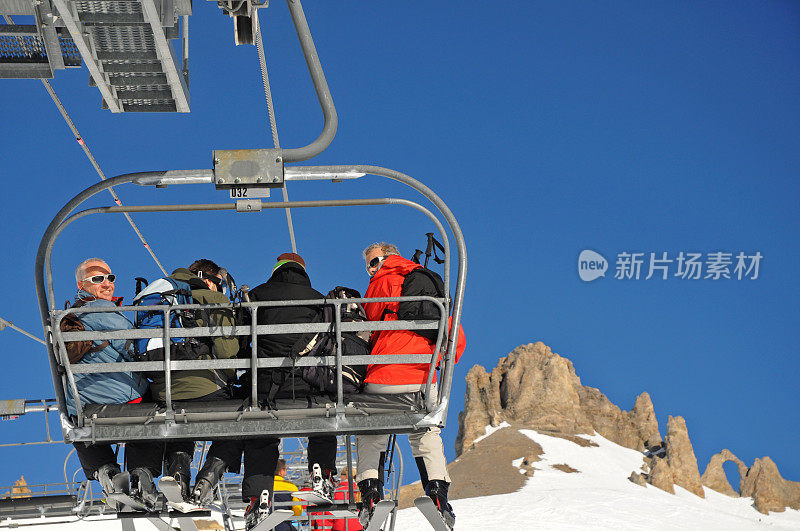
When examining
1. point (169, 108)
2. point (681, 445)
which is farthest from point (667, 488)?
point (169, 108)

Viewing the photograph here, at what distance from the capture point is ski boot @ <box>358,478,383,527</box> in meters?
6.95

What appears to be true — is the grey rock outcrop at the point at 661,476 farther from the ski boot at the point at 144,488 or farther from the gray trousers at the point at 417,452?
the ski boot at the point at 144,488

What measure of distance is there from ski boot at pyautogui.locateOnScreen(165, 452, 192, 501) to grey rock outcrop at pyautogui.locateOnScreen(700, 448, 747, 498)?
118109 mm

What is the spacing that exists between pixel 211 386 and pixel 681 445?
11620cm

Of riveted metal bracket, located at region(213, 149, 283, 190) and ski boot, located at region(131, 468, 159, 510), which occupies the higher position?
riveted metal bracket, located at region(213, 149, 283, 190)

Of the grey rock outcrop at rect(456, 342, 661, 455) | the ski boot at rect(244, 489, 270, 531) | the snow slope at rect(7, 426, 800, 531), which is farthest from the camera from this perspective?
the grey rock outcrop at rect(456, 342, 661, 455)

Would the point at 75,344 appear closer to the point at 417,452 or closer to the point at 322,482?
the point at 322,482

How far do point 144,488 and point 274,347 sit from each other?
5.07 ft

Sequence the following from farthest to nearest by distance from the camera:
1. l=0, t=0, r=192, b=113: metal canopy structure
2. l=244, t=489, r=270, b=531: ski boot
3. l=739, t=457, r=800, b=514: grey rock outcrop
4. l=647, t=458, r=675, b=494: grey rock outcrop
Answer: l=739, t=457, r=800, b=514: grey rock outcrop, l=647, t=458, r=675, b=494: grey rock outcrop, l=0, t=0, r=192, b=113: metal canopy structure, l=244, t=489, r=270, b=531: ski boot

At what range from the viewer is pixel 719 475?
117 m

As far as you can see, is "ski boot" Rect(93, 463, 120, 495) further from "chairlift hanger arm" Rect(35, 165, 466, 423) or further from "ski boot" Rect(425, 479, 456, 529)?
"ski boot" Rect(425, 479, 456, 529)

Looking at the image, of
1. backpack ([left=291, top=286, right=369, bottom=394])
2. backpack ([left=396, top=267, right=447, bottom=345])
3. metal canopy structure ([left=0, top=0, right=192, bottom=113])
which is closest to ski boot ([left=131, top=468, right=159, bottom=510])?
backpack ([left=291, top=286, right=369, bottom=394])

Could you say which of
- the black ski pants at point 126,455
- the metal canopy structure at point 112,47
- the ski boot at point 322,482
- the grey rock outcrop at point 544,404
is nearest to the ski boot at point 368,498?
the ski boot at point 322,482

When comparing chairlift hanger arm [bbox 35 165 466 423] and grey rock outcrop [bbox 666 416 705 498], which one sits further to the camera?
grey rock outcrop [bbox 666 416 705 498]
